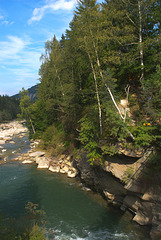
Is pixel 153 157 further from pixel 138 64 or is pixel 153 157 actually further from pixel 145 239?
pixel 138 64

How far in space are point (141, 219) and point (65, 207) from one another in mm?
5407

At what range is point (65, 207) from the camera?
37.6ft

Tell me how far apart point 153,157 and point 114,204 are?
17.4 feet

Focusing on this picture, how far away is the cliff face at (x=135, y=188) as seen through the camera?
8.42m

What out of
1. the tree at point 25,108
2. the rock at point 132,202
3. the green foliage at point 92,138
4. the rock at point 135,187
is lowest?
the rock at point 132,202

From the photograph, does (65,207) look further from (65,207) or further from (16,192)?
(16,192)

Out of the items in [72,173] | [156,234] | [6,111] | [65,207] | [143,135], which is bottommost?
[65,207]

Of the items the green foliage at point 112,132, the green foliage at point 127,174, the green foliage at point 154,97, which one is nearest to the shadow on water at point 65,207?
the green foliage at point 127,174

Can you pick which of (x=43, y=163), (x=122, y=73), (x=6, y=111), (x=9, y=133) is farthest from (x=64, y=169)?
(x=6, y=111)

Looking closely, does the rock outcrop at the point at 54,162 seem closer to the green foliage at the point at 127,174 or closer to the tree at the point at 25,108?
the green foliage at the point at 127,174

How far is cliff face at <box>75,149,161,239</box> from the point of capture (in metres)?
8.42

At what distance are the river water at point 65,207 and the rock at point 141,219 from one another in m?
0.31

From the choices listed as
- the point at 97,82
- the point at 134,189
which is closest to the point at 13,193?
the point at 134,189

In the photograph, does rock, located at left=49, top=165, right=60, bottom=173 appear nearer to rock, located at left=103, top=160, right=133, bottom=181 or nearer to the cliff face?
the cliff face
